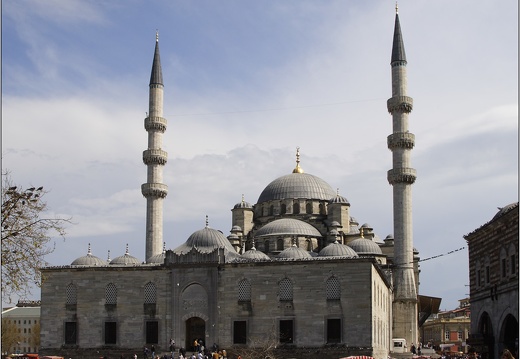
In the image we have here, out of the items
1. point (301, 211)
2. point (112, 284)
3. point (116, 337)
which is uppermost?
point (301, 211)

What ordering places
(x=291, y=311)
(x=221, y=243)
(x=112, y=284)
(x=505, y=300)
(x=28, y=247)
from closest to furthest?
(x=28, y=247) < (x=505, y=300) < (x=291, y=311) < (x=112, y=284) < (x=221, y=243)

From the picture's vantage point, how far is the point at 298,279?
3725cm

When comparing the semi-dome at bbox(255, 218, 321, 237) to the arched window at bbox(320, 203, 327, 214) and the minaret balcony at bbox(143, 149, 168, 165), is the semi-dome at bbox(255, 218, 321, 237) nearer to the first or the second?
the arched window at bbox(320, 203, 327, 214)

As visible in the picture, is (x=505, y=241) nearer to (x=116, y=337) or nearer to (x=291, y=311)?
(x=291, y=311)

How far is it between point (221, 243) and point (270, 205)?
10.3m

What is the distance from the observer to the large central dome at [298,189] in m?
52.7

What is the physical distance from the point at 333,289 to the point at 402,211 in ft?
37.0

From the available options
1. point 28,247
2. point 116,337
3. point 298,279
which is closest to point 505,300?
point 298,279

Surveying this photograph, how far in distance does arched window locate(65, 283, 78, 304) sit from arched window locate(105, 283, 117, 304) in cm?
163

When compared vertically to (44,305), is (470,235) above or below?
above

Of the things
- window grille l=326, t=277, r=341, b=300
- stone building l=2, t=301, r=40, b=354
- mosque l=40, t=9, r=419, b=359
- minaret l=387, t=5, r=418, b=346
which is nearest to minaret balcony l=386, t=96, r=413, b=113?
minaret l=387, t=5, r=418, b=346

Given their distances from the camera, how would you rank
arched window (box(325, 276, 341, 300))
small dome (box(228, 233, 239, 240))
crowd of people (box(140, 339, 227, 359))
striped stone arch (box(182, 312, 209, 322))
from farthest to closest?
small dome (box(228, 233, 239, 240)) → striped stone arch (box(182, 312, 209, 322)) → arched window (box(325, 276, 341, 300)) → crowd of people (box(140, 339, 227, 359))

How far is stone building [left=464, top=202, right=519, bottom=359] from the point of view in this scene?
25734 millimetres

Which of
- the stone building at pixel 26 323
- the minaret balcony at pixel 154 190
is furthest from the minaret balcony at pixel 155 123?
the stone building at pixel 26 323
